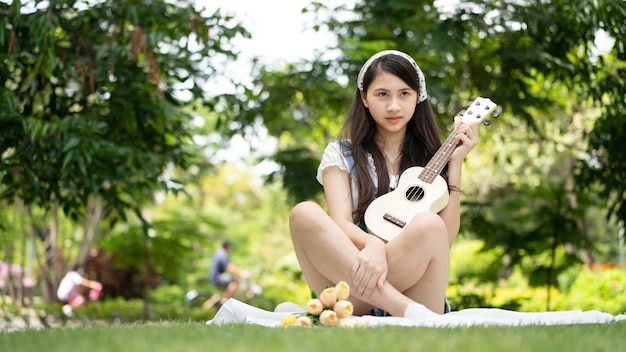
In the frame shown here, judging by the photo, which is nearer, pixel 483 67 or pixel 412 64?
pixel 412 64

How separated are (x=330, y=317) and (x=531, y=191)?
5542mm

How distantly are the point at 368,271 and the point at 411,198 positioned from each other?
52 centimetres

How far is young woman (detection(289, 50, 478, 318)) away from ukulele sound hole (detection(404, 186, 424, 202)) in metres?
0.13

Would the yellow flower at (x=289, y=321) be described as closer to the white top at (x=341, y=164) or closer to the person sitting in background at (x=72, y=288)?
the white top at (x=341, y=164)

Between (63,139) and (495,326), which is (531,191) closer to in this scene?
(63,139)

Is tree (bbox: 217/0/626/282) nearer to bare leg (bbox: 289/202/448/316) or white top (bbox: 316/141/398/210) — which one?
white top (bbox: 316/141/398/210)

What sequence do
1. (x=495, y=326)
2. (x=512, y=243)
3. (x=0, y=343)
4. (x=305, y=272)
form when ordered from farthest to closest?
(x=512, y=243)
(x=305, y=272)
(x=495, y=326)
(x=0, y=343)

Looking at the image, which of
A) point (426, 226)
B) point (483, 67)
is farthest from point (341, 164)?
point (483, 67)

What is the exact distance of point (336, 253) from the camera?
305cm

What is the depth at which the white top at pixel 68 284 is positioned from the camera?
11.5 metres

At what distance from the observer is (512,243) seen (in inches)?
300

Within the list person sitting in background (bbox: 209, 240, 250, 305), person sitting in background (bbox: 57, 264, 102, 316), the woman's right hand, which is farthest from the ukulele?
person sitting in background (bbox: 209, 240, 250, 305)

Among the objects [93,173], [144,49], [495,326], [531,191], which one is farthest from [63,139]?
[531,191]

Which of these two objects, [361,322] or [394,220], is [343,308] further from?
[394,220]
